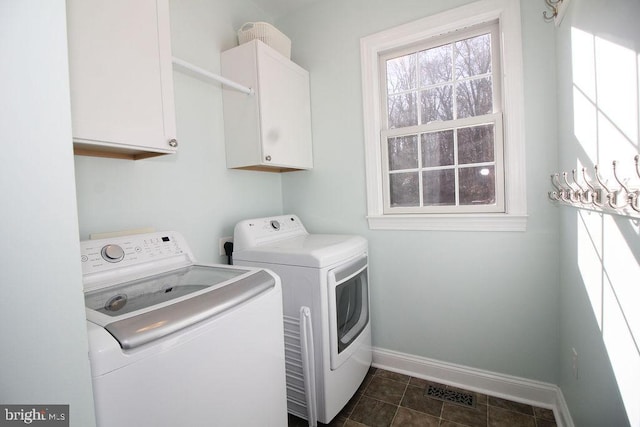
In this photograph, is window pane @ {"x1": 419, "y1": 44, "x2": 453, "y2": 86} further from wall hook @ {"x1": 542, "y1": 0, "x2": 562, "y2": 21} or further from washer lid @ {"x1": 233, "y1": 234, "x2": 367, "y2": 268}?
washer lid @ {"x1": 233, "y1": 234, "x2": 367, "y2": 268}

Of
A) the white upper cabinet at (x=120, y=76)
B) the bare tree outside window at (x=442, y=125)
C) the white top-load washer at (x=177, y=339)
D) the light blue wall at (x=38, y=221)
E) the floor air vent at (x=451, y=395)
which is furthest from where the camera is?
the bare tree outside window at (x=442, y=125)

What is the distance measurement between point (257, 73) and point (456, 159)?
4.65ft

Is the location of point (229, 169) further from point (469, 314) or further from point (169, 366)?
point (469, 314)

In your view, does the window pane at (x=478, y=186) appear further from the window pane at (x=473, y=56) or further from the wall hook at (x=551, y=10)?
the wall hook at (x=551, y=10)

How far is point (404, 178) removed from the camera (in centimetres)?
217

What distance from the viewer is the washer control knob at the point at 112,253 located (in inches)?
49.3

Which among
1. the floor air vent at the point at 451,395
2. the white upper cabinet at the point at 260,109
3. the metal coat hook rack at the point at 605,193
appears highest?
the white upper cabinet at the point at 260,109

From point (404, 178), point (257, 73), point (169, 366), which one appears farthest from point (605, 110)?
point (257, 73)

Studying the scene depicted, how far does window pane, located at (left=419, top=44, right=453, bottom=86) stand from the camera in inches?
79.0

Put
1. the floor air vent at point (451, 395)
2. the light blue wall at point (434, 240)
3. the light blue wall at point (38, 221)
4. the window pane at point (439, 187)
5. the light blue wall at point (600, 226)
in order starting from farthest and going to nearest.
Answer: the window pane at point (439, 187)
the floor air vent at point (451, 395)
the light blue wall at point (434, 240)
the light blue wall at point (600, 226)
the light blue wall at point (38, 221)

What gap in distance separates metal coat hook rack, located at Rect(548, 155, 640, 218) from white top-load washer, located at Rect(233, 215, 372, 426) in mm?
1095

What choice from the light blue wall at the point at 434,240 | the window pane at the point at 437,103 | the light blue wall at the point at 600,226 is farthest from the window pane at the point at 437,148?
the light blue wall at the point at 600,226

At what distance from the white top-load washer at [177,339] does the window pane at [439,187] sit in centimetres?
135

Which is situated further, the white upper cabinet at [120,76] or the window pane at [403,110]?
the window pane at [403,110]
